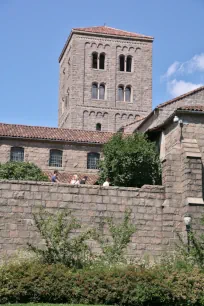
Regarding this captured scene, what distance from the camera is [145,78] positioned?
7438 cm

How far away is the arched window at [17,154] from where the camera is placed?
42.2 m

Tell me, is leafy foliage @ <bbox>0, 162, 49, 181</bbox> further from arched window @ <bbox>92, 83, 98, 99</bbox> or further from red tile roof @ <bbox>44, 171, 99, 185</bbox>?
arched window @ <bbox>92, 83, 98, 99</bbox>

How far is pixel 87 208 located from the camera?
903 inches

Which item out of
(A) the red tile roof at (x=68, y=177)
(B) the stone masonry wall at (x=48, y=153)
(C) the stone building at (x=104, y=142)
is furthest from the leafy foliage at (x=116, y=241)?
(B) the stone masonry wall at (x=48, y=153)

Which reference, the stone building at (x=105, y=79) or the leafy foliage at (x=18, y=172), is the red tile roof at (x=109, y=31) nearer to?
the stone building at (x=105, y=79)

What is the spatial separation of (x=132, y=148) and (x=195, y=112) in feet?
26.7

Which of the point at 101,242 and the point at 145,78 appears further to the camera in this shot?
the point at 145,78

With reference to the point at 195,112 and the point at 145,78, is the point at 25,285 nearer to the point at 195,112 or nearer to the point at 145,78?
the point at 195,112

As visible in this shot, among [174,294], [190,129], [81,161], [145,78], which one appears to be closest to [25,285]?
[174,294]

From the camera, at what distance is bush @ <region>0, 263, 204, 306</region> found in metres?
16.8

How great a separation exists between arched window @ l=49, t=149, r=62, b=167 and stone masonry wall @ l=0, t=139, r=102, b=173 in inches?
8.2

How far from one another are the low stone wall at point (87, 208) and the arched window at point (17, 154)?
1967 centimetres

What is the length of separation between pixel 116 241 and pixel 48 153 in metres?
22.6

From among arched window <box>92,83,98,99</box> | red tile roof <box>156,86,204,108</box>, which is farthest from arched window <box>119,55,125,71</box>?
red tile roof <box>156,86,204,108</box>
